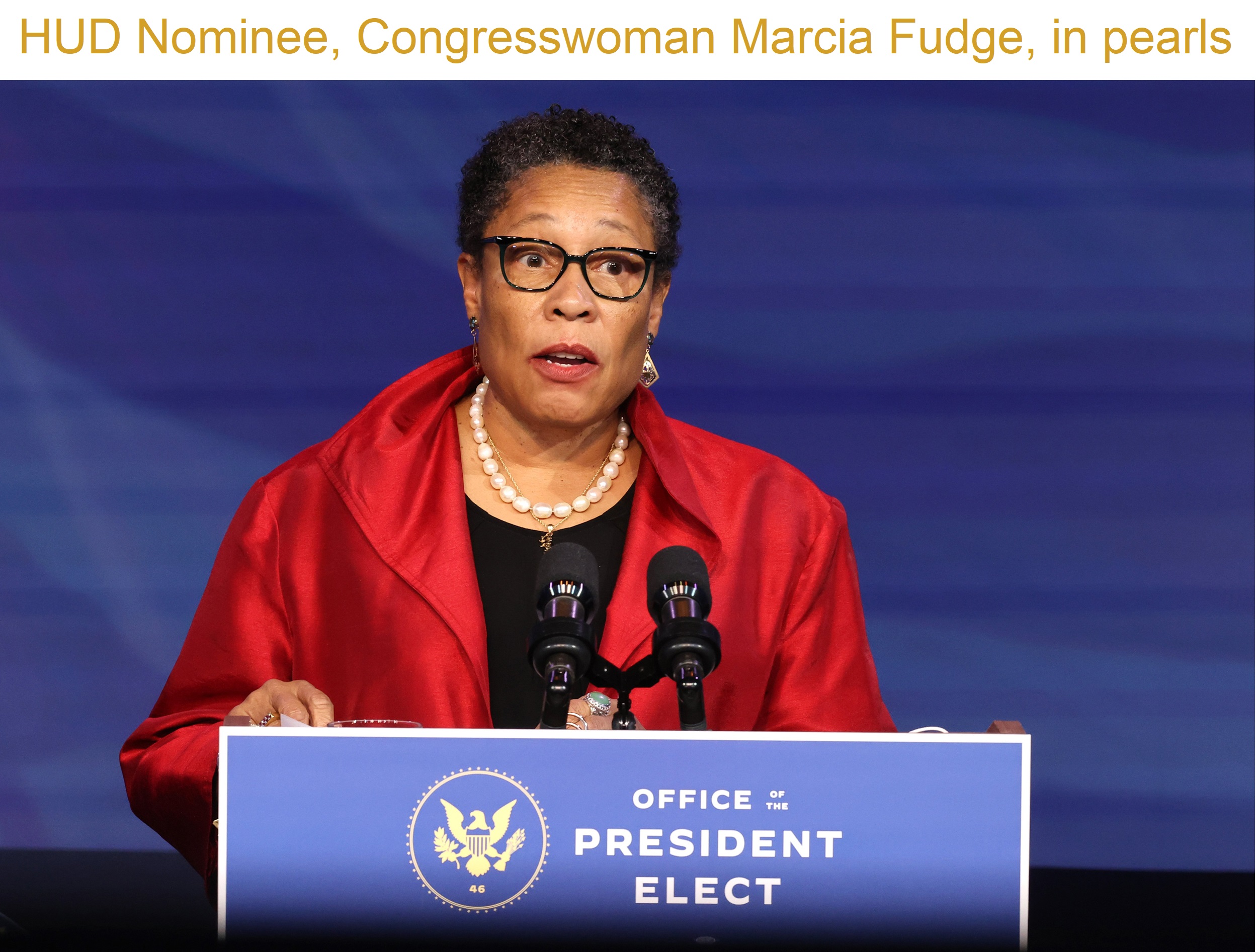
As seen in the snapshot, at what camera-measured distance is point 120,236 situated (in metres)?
3.32

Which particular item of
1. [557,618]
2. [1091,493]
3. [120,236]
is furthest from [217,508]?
[557,618]

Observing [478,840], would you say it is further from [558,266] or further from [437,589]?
[558,266]

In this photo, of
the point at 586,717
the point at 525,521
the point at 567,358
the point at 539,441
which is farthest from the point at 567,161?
the point at 586,717

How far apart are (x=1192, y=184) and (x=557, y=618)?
7.98ft

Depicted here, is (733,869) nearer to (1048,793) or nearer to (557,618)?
(557,618)

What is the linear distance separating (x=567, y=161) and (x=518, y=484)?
47cm

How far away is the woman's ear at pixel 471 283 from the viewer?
2.24 meters

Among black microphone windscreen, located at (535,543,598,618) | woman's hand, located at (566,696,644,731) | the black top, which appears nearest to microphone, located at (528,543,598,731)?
black microphone windscreen, located at (535,543,598,618)

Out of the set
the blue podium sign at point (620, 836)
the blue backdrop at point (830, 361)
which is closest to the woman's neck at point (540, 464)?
the blue podium sign at point (620, 836)

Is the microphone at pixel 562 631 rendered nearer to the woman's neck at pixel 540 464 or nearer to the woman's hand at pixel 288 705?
the woman's hand at pixel 288 705

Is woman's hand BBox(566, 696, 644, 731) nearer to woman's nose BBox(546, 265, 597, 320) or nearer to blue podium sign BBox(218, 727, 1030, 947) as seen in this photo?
blue podium sign BBox(218, 727, 1030, 947)

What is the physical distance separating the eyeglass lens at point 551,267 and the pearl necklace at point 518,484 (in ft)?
0.83

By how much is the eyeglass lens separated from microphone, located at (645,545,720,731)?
0.73 meters

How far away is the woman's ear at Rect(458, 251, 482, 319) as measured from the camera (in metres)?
2.24
